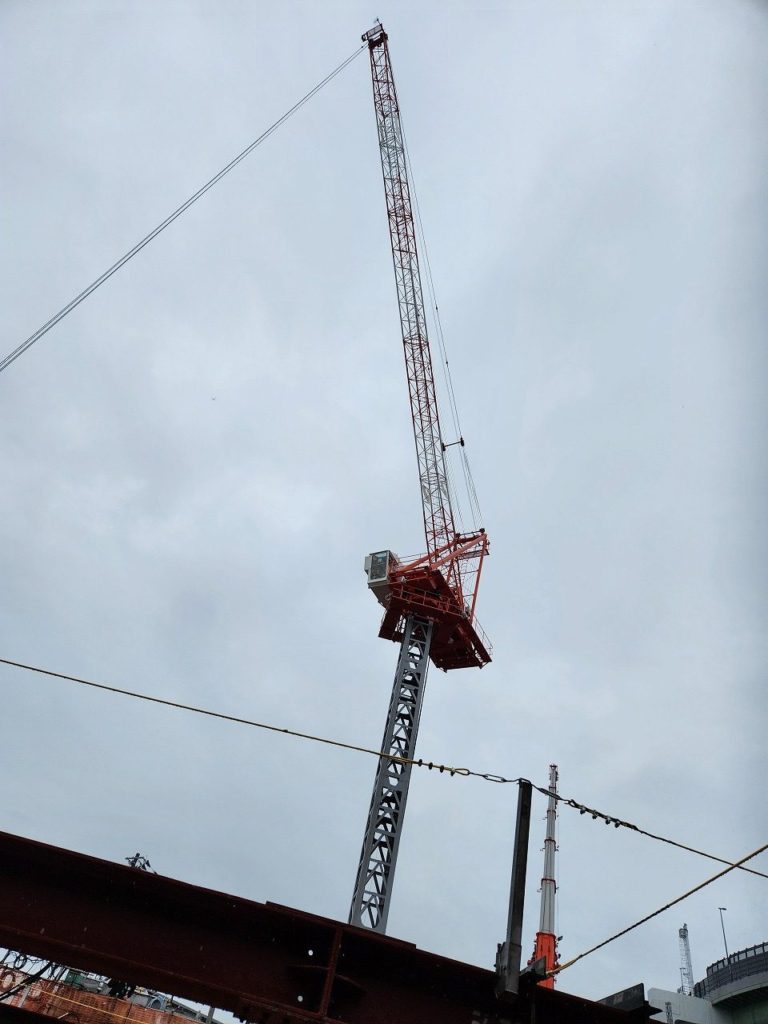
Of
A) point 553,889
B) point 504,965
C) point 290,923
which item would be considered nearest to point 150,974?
point 290,923

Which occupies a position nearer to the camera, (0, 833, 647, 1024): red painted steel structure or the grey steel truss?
(0, 833, 647, 1024): red painted steel structure

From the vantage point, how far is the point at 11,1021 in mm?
8953

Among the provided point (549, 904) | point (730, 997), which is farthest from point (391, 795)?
point (730, 997)

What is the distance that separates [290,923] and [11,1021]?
3.71 m

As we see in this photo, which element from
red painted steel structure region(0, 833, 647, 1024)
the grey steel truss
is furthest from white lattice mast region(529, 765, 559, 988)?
red painted steel structure region(0, 833, 647, 1024)

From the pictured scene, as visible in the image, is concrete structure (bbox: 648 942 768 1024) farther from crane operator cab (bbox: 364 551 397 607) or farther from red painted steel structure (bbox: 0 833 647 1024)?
red painted steel structure (bbox: 0 833 647 1024)

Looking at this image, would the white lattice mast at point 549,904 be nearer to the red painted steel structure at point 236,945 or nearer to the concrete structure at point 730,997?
the concrete structure at point 730,997

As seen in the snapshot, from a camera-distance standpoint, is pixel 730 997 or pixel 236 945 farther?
pixel 730 997

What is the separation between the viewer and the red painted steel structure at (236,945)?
8.34 m

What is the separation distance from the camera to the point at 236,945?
8.46m

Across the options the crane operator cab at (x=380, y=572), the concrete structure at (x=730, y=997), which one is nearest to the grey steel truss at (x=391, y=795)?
the crane operator cab at (x=380, y=572)

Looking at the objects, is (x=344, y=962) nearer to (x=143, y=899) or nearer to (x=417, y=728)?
(x=143, y=899)

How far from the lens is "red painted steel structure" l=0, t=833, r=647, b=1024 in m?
8.34

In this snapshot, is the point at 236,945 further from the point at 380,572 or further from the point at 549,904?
the point at 380,572
